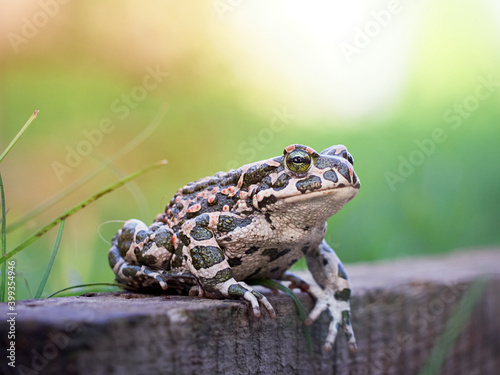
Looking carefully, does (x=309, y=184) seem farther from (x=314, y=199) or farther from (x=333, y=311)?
(x=333, y=311)

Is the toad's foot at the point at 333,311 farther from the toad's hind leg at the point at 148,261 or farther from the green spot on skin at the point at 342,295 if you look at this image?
the toad's hind leg at the point at 148,261

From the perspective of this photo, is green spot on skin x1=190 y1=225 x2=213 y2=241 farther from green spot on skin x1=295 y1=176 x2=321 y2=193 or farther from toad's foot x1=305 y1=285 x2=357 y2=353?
toad's foot x1=305 y1=285 x2=357 y2=353

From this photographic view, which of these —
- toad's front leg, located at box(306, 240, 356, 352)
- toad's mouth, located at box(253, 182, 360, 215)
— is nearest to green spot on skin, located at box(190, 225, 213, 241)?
toad's mouth, located at box(253, 182, 360, 215)

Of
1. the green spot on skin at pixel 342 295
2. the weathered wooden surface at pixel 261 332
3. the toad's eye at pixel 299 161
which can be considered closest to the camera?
the weathered wooden surface at pixel 261 332

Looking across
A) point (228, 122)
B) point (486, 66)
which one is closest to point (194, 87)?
point (228, 122)

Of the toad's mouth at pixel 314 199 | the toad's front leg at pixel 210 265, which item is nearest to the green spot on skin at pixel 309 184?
the toad's mouth at pixel 314 199

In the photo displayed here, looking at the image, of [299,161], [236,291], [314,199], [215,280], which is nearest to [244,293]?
[236,291]

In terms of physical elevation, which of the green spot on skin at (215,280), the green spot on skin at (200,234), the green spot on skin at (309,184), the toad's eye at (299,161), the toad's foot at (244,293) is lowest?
the toad's foot at (244,293)
